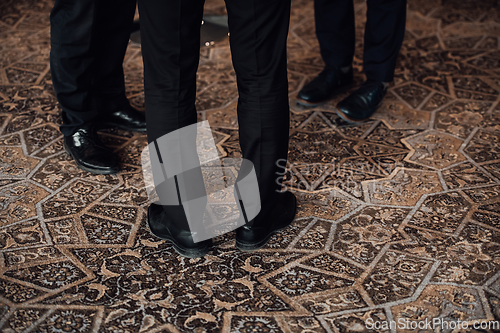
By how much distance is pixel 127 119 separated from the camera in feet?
5.67

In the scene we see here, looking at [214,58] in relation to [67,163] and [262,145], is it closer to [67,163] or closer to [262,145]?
[67,163]

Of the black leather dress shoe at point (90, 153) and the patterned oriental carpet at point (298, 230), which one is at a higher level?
the black leather dress shoe at point (90, 153)

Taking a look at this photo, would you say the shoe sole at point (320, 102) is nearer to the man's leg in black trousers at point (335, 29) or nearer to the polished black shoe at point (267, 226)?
the man's leg in black trousers at point (335, 29)

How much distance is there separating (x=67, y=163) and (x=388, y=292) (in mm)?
1080

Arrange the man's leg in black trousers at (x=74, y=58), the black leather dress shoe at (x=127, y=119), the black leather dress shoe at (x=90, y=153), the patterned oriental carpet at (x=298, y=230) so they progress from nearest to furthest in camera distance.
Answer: the patterned oriental carpet at (x=298, y=230), the man's leg in black trousers at (x=74, y=58), the black leather dress shoe at (x=90, y=153), the black leather dress shoe at (x=127, y=119)

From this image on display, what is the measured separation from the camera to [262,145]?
113 centimetres

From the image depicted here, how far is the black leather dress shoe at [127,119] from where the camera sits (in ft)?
5.66

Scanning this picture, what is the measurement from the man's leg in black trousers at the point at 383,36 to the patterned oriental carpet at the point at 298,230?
0.18m

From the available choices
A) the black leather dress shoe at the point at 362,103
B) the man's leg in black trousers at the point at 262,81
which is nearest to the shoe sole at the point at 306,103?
the black leather dress shoe at the point at 362,103

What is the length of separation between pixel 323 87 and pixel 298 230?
0.82 meters

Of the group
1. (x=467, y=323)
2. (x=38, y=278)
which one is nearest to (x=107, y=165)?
(x=38, y=278)

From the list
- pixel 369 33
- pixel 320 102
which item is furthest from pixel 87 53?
pixel 369 33

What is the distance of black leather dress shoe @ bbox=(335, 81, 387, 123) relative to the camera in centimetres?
182

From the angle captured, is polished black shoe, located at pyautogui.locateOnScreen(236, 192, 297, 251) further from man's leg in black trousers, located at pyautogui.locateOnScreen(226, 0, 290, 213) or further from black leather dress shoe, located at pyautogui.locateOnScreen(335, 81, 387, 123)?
black leather dress shoe, located at pyautogui.locateOnScreen(335, 81, 387, 123)
